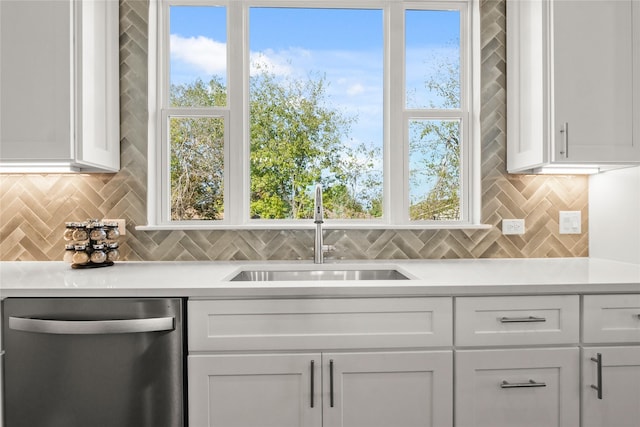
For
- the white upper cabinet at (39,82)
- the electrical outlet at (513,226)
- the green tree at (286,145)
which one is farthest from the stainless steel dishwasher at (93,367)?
the electrical outlet at (513,226)

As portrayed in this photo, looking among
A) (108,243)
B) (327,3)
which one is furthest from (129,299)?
(327,3)

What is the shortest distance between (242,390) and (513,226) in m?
1.65

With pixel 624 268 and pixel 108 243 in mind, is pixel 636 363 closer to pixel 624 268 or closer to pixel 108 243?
pixel 624 268

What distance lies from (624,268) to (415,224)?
98 cm

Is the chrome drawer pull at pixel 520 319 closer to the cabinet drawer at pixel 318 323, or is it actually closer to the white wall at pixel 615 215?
the cabinet drawer at pixel 318 323

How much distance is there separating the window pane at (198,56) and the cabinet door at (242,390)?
1.42 m

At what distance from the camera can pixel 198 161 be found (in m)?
2.27

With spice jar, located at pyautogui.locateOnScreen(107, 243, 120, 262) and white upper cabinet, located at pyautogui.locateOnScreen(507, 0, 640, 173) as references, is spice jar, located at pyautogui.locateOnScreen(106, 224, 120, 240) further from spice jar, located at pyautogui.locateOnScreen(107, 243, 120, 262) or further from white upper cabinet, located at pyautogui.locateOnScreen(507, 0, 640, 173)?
white upper cabinet, located at pyautogui.locateOnScreen(507, 0, 640, 173)

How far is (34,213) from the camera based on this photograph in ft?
7.02

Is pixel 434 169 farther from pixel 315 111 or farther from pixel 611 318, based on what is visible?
pixel 611 318

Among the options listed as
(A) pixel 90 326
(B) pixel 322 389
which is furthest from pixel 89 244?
(B) pixel 322 389

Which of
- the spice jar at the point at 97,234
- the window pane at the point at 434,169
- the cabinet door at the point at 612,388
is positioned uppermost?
the window pane at the point at 434,169

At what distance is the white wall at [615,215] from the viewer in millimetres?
1975

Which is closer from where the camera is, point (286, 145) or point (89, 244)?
point (89, 244)
